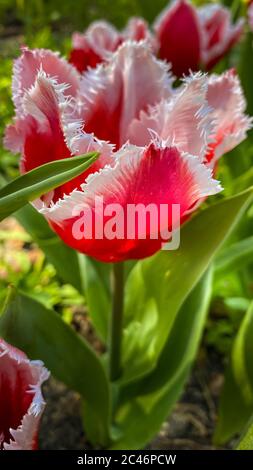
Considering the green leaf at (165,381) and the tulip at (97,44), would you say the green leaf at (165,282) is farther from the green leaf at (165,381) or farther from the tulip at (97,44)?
the tulip at (97,44)

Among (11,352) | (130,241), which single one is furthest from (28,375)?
(130,241)

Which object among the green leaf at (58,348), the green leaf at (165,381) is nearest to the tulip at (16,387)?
the green leaf at (58,348)

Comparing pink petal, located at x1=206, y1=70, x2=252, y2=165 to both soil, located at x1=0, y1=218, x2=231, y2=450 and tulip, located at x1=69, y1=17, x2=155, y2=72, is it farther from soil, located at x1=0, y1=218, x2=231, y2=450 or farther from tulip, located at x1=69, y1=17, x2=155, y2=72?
soil, located at x1=0, y1=218, x2=231, y2=450

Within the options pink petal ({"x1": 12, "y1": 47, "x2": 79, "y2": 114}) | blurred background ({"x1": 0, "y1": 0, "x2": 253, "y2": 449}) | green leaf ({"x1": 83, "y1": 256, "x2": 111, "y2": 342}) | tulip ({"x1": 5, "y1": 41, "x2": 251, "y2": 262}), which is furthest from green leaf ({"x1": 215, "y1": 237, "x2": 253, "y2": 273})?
pink petal ({"x1": 12, "y1": 47, "x2": 79, "y2": 114})

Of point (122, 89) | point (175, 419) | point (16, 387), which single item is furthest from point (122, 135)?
point (175, 419)

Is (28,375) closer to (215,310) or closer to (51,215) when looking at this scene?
(51,215)
